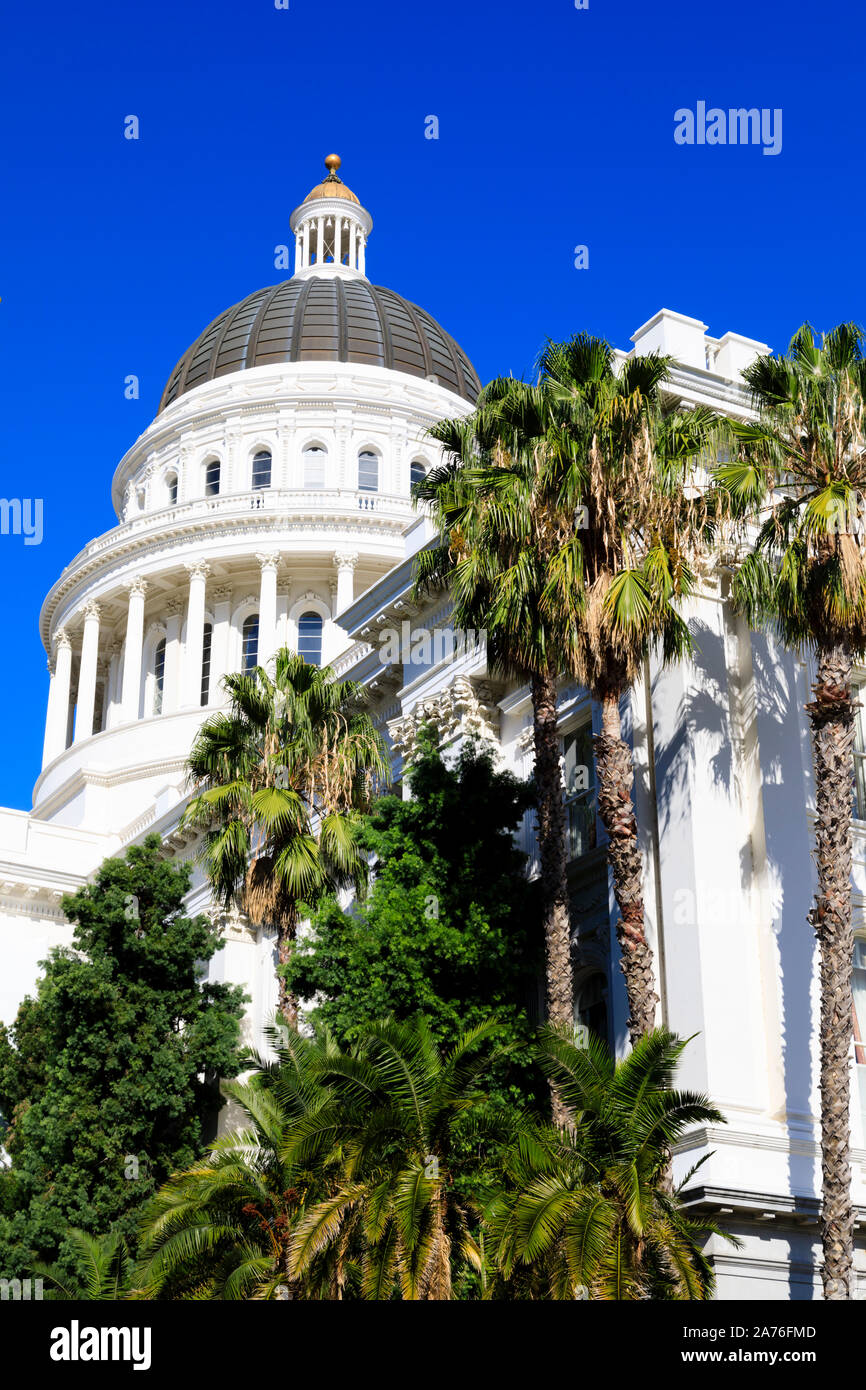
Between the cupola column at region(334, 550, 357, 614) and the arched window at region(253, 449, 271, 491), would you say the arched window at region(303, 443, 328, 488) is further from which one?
the cupola column at region(334, 550, 357, 614)

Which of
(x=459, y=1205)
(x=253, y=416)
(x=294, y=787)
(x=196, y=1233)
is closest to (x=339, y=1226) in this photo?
(x=459, y=1205)

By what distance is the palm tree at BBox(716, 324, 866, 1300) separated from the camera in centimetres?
1992

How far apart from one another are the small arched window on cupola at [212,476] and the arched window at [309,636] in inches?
275

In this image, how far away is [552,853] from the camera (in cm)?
2286

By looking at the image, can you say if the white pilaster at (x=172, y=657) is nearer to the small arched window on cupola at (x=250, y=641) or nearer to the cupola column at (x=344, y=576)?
the small arched window on cupola at (x=250, y=641)

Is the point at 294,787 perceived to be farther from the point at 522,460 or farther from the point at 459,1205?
the point at 459,1205

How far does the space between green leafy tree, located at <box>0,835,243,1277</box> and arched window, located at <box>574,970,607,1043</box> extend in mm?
6821

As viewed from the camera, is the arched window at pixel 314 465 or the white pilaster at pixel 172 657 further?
the arched window at pixel 314 465

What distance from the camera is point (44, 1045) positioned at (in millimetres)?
32531

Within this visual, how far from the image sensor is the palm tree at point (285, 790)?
28.4 meters

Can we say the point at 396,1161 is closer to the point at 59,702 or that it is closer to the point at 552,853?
the point at 552,853

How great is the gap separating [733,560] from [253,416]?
4484 centimetres

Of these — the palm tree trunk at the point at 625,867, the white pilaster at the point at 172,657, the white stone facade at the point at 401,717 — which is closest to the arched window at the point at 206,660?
the white stone facade at the point at 401,717

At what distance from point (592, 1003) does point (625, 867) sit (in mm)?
5866
